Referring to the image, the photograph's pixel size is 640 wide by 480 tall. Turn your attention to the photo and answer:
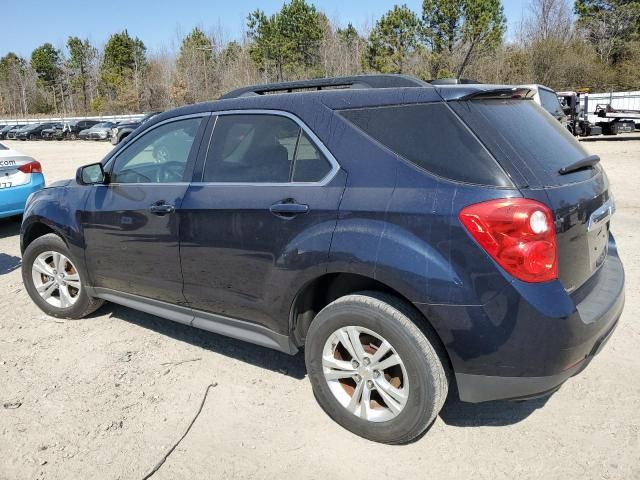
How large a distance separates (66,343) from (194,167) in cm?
182

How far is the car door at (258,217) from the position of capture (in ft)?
9.39

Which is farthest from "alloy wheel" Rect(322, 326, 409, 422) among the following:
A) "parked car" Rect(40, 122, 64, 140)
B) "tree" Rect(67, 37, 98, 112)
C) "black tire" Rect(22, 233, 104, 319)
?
"tree" Rect(67, 37, 98, 112)

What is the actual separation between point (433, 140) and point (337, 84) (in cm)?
87

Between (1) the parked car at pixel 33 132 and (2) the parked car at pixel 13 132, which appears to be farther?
(2) the parked car at pixel 13 132

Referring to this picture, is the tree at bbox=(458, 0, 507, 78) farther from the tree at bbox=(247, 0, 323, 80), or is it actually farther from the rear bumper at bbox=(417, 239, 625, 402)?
the rear bumper at bbox=(417, 239, 625, 402)

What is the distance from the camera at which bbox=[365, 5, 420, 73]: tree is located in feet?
146

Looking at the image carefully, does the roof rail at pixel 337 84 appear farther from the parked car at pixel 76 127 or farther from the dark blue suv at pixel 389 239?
the parked car at pixel 76 127

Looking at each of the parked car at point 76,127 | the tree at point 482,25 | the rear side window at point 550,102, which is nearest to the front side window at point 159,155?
the rear side window at point 550,102

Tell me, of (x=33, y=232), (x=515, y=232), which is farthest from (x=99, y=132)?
(x=515, y=232)

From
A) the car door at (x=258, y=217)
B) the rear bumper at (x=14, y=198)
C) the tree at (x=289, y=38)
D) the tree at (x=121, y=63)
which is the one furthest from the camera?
the tree at (x=121, y=63)

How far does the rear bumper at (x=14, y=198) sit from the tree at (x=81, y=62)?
81419mm

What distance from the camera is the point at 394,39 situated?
45.2 meters

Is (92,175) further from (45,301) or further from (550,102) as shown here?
(550,102)

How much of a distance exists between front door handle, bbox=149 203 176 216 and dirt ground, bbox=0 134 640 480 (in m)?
1.08
